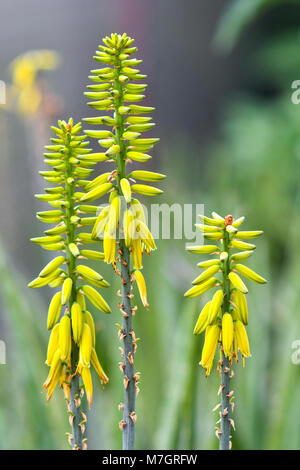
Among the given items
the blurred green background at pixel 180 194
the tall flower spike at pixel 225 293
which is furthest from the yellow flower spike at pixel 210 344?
the blurred green background at pixel 180 194

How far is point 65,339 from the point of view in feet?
0.83

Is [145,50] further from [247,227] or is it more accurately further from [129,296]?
[129,296]

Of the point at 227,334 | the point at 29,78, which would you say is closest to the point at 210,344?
the point at 227,334

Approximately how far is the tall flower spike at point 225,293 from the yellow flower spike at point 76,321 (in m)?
0.05

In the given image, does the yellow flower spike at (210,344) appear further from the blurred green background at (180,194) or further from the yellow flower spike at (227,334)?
the blurred green background at (180,194)

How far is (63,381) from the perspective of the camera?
0.87ft

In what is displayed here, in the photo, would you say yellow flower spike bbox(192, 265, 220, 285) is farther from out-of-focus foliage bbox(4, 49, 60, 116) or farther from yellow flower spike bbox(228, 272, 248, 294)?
out-of-focus foliage bbox(4, 49, 60, 116)

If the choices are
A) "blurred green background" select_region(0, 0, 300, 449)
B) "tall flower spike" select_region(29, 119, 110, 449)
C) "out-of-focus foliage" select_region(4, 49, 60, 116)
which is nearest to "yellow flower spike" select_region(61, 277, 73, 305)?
"tall flower spike" select_region(29, 119, 110, 449)

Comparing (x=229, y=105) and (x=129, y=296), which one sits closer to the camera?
(x=129, y=296)

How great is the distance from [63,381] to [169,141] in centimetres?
193

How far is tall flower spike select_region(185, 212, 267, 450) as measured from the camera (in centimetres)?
23

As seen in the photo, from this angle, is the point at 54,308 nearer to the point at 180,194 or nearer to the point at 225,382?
the point at 225,382

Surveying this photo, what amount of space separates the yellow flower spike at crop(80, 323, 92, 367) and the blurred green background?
216 millimetres
